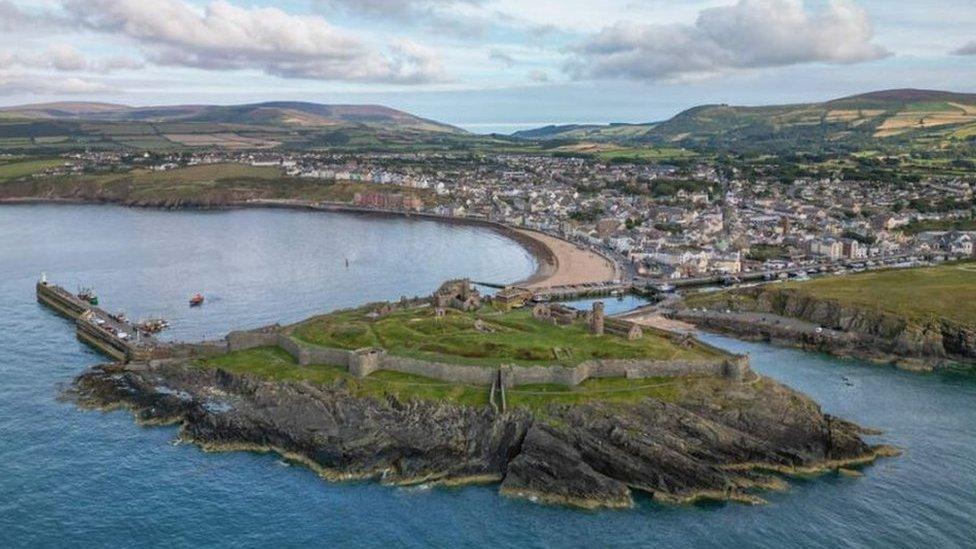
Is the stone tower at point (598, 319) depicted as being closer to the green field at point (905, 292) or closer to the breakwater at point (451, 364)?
the breakwater at point (451, 364)

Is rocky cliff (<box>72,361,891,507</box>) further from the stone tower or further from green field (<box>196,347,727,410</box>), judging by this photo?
the stone tower

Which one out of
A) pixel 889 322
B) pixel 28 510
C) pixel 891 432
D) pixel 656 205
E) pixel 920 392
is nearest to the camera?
pixel 28 510

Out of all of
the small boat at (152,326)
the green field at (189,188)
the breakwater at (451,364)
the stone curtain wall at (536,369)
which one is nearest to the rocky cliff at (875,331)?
the breakwater at (451,364)

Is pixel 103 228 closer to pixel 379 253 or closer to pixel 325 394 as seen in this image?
pixel 379 253

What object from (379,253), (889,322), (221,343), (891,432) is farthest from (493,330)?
(379,253)

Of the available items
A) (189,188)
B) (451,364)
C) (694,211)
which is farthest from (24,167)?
(451,364)

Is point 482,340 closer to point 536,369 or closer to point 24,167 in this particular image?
point 536,369

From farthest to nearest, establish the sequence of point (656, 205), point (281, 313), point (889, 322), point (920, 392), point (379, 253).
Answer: point (656, 205)
point (379, 253)
point (281, 313)
point (889, 322)
point (920, 392)
